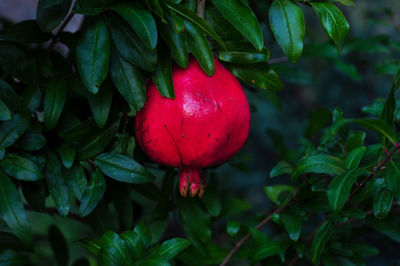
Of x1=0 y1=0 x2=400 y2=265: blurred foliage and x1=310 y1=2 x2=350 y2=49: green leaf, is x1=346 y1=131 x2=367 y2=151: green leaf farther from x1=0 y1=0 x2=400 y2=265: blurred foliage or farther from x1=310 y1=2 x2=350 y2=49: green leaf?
x1=310 y1=2 x2=350 y2=49: green leaf

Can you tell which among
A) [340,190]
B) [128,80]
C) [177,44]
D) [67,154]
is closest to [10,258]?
[67,154]

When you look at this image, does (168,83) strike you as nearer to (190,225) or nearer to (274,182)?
(190,225)

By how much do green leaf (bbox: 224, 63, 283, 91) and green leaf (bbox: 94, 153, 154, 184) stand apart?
0.91ft

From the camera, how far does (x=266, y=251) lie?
1.01m

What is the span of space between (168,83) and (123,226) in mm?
537

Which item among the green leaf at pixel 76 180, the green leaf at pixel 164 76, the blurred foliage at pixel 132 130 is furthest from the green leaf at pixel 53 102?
the green leaf at pixel 164 76

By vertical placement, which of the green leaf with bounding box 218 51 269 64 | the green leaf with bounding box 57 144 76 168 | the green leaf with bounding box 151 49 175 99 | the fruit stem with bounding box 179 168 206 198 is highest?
the green leaf with bounding box 151 49 175 99

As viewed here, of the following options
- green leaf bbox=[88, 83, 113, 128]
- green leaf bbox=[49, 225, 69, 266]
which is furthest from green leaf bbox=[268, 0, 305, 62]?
green leaf bbox=[49, 225, 69, 266]

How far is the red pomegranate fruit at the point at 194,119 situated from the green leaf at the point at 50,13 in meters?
0.22

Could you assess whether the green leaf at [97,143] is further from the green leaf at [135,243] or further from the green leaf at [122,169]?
the green leaf at [135,243]

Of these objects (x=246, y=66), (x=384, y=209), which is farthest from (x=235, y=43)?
(x=384, y=209)

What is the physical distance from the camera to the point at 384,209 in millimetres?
815

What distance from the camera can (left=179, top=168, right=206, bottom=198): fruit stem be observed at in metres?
0.87

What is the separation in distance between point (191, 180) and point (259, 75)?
0.25 m
